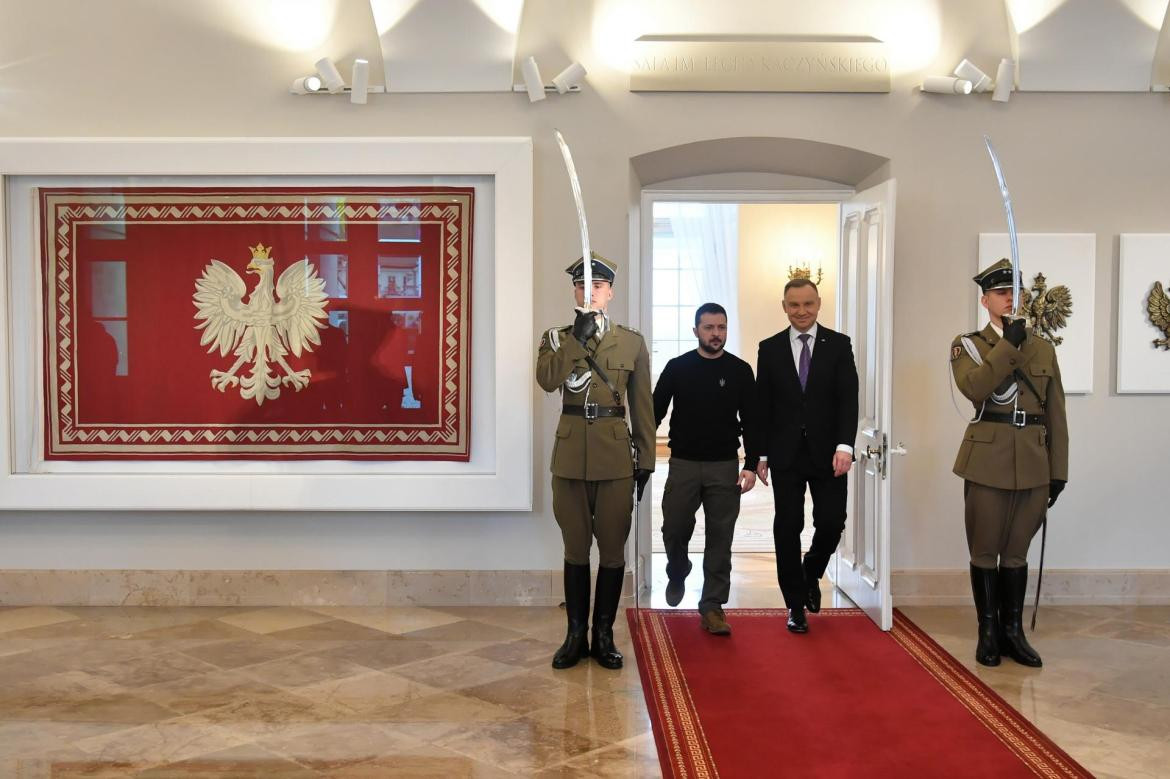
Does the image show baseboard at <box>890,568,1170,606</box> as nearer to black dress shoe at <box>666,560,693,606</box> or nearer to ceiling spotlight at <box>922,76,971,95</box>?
black dress shoe at <box>666,560,693,606</box>

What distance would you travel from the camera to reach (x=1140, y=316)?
5945 millimetres

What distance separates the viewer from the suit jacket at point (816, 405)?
5289 mm

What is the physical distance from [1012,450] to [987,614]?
2.41 ft

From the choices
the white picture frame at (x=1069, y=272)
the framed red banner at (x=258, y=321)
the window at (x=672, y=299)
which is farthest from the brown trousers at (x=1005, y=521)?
the window at (x=672, y=299)

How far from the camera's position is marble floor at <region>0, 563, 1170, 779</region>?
148 inches

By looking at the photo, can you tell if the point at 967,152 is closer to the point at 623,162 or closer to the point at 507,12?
the point at 623,162

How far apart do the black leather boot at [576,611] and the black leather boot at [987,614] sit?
172cm

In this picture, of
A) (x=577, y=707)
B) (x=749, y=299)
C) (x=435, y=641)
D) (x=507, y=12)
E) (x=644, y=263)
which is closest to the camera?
(x=577, y=707)

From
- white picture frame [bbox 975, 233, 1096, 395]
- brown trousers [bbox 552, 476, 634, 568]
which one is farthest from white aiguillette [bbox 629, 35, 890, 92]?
brown trousers [bbox 552, 476, 634, 568]

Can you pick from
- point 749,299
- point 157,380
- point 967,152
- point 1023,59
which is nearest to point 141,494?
point 157,380

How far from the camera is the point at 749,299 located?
12867 millimetres

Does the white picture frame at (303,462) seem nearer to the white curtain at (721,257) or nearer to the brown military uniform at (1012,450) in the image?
the brown military uniform at (1012,450)

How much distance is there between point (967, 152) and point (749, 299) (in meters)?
6.95

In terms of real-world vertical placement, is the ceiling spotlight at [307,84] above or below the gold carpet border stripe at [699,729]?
above
